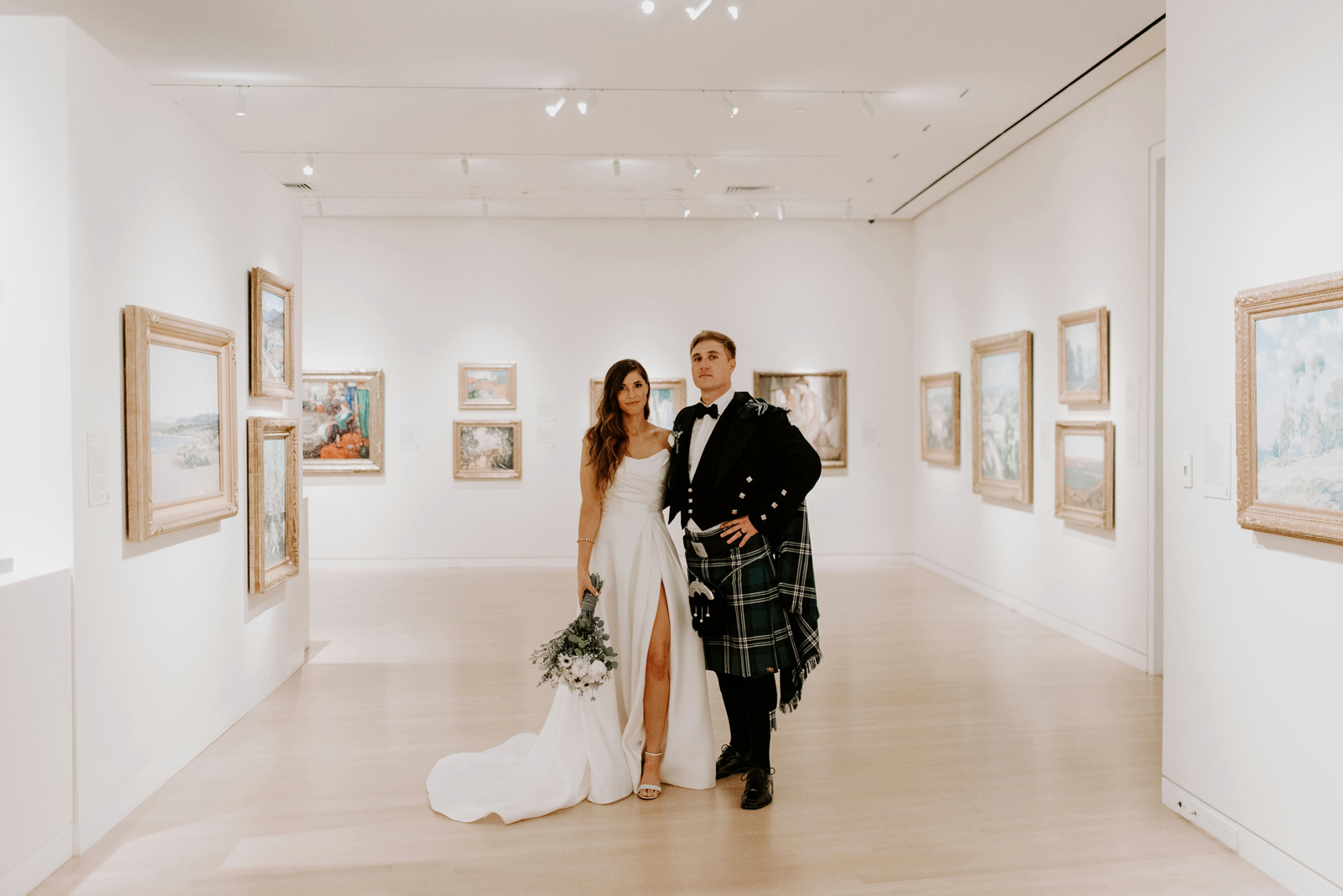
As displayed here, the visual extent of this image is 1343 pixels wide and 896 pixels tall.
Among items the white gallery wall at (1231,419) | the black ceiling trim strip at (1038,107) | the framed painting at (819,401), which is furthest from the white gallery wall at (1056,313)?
the white gallery wall at (1231,419)

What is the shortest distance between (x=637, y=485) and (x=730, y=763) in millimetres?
1470

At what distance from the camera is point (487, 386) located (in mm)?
10867

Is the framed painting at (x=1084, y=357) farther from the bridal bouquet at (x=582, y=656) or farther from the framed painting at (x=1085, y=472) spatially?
the bridal bouquet at (x=582, y=656)

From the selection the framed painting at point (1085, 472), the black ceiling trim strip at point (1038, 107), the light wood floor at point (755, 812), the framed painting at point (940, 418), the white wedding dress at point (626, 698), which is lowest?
the light wood floor at point (755, 812)

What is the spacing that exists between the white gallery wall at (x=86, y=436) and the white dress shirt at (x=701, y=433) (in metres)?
2.58

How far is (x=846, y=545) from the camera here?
11.1 m

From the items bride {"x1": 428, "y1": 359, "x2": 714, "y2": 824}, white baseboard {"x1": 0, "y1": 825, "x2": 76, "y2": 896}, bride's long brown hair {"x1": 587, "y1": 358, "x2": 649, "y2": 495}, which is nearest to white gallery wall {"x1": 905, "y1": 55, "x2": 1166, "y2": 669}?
bride {"x1": 428, "y1": 359, "x2": 714, "y2": 824}

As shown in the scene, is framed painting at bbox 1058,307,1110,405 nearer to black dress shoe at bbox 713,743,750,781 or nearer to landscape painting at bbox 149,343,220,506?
black dress shoe at bbox 713,743,750,781

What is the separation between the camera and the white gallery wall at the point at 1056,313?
621 centimetres

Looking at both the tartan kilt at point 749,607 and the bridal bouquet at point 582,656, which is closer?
the bridal bouquet at point 582,656

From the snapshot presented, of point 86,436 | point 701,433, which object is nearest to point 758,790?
point 701,433

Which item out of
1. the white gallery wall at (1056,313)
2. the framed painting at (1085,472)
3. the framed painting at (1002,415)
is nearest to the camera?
the white gallery wall at (1056,313)

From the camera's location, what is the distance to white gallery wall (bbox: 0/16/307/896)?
3.39m

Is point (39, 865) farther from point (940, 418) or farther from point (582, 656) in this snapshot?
point (940, 418)
